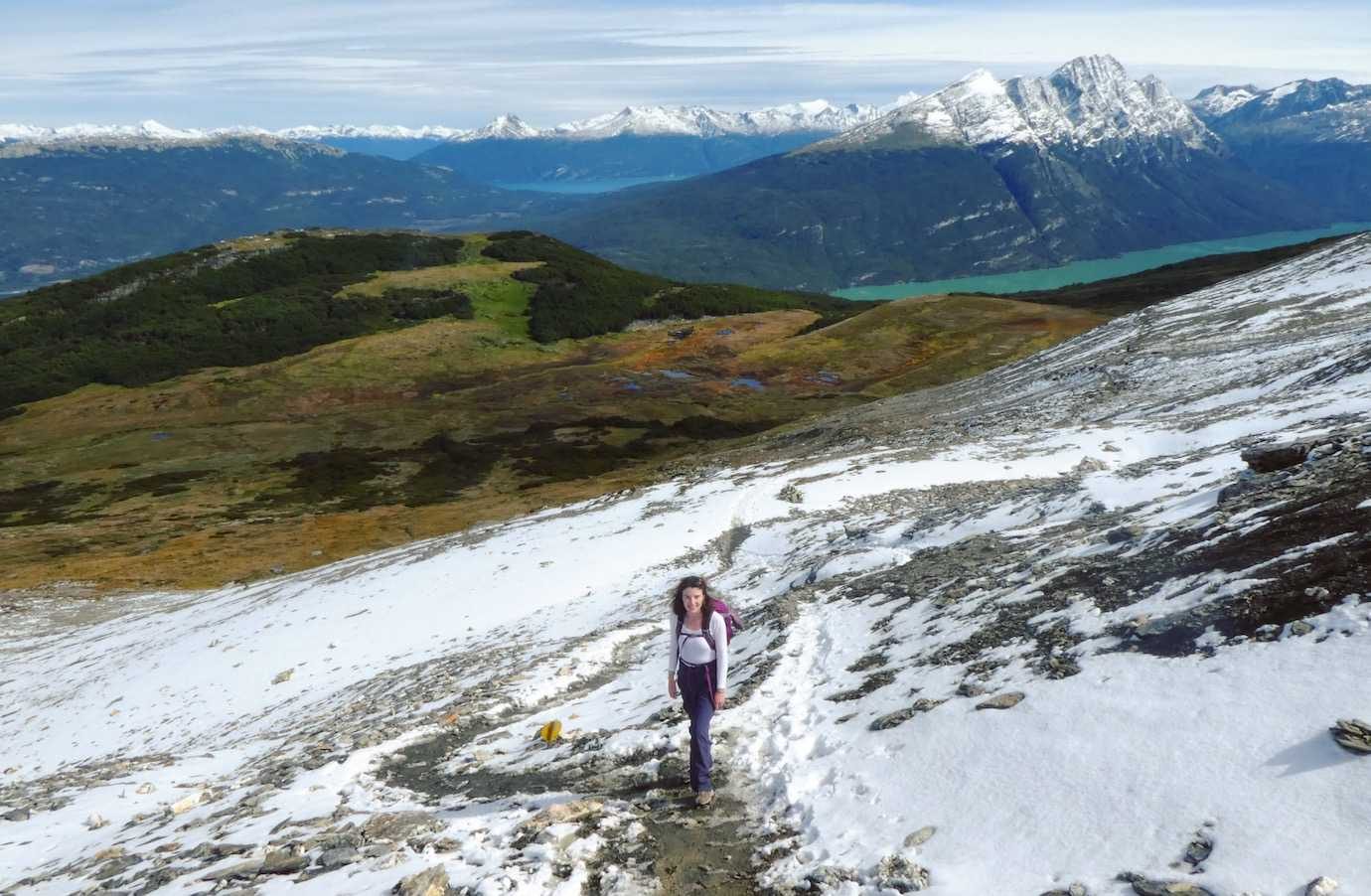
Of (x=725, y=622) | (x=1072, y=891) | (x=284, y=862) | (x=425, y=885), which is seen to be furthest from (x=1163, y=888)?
(x=284, y=862)

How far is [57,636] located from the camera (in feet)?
149

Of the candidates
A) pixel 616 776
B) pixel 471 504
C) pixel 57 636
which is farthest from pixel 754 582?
pixel 471 504

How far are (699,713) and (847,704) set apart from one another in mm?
2982

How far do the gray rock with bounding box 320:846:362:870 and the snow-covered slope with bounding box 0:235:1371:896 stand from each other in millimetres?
59

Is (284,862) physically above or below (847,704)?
below

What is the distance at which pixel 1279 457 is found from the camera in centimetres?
1730

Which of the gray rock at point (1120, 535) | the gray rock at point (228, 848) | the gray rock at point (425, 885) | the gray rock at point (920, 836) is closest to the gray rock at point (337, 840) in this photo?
the gray rock at point (228, 848)

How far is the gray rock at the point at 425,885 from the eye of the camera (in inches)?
362

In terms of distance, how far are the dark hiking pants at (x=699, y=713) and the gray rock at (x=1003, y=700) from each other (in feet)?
11.5

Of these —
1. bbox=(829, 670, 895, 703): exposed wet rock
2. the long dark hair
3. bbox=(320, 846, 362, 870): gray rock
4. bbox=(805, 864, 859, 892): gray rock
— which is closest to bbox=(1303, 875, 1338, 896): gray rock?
bbox=(805, 864, 859, 892): gray rock

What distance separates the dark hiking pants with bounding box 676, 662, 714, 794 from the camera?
11.1m

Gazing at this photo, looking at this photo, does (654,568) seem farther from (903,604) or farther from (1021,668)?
(1021,668)

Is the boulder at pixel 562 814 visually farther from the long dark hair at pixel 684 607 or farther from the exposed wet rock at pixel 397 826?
the long dark hair at pixel 684 607

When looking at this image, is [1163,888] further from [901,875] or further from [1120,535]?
[1120,535]
